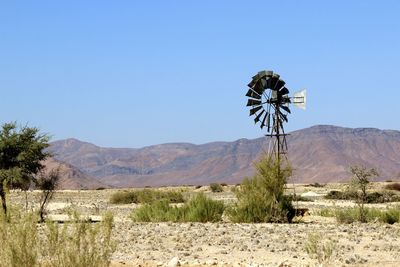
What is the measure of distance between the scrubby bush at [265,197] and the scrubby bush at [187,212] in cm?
72

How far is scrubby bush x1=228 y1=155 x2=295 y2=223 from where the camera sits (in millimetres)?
24875

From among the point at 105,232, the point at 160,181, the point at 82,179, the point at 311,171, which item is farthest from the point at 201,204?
the point at 160,181

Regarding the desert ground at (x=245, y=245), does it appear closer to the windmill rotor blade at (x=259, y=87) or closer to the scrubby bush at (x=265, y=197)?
the scrubby bush at (x=265, y=197)

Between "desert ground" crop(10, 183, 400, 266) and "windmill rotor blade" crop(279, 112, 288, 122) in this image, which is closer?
"desert ground" crop(10, 183, 400, 266)

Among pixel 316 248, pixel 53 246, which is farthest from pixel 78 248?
pixel 316 248

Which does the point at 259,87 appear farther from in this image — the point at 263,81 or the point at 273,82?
the point at 273,82

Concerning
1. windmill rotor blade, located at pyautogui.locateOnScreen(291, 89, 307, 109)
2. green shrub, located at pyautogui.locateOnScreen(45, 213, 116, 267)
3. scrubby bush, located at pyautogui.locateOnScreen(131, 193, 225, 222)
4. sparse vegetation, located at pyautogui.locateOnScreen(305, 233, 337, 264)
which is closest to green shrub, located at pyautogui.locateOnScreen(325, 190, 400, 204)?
windmill rotor blade, located at pyautogui.locateOnScreen(291, 89, 307, 109)

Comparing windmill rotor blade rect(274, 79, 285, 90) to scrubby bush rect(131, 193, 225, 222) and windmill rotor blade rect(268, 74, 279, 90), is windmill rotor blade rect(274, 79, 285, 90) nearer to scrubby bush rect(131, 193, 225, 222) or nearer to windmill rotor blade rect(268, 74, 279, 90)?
windmill rotor blade rect(268, 74, 279, 90)

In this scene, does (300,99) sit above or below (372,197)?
above

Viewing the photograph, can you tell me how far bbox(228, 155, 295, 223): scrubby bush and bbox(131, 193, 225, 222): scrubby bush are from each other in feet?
2.36

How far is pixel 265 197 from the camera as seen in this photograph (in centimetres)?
2527

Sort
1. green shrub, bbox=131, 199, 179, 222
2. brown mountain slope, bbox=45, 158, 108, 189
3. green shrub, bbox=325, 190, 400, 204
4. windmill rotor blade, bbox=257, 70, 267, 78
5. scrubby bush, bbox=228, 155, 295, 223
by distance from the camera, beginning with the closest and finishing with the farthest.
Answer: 1. scrubby bush, bbox=228, 155, 295, 223
2. green shrub, bbox=131, 199, 179, 222
3. windmill rotor blade, bbox=257, 70, 267, 78
4. green shrub, bbox=325, 190, 400, 204
5. brown mountain slope, bbox=45, 158, 108, 189

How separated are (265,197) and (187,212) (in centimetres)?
303

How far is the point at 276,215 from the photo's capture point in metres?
25.1
